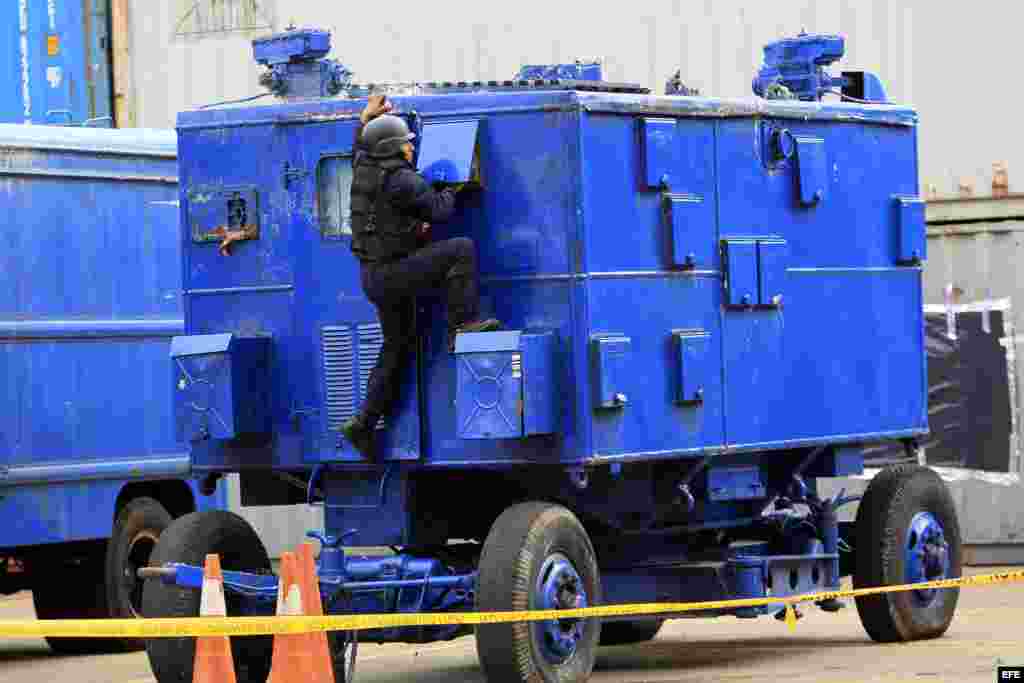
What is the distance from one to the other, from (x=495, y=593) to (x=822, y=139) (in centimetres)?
378

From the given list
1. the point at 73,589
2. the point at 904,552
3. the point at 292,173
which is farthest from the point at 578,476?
the point at 73,589

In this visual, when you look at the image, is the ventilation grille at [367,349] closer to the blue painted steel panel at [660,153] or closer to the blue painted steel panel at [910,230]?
the blue painted steel panel at [660,153]

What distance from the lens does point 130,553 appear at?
54.9 ft

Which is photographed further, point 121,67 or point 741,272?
point 121,67

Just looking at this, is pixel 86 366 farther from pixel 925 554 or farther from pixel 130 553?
pixel 925 554

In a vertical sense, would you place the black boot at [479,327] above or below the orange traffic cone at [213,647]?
above

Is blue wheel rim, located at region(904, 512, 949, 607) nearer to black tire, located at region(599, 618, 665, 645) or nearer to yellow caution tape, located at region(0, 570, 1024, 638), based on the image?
yellow caution tape, located at region(0, 570, 1024, 638)

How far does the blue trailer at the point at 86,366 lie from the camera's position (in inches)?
627

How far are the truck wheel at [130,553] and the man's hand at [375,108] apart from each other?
199 inches

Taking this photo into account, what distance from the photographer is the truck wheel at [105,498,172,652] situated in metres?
16.5

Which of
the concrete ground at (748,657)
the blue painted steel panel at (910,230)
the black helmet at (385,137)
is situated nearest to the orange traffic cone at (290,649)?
the black helmet at (385,137)

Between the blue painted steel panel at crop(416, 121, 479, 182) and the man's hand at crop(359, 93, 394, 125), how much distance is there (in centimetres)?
24

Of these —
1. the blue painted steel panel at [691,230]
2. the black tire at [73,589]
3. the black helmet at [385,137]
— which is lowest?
the black tire at [73,589]

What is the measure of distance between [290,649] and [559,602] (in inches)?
50.7
